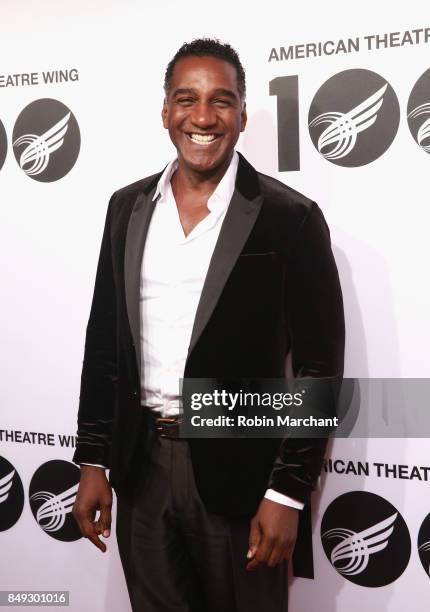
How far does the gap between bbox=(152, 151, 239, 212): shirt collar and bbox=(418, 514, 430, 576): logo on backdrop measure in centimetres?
108

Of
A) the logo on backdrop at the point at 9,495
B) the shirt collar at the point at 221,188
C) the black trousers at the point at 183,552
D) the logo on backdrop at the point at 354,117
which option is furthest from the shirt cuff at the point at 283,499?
the logo on backdrop at the point at 9,495

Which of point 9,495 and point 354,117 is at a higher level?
point 354,117

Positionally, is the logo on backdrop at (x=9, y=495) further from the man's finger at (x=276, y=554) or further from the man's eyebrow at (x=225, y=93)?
the man's eyebrow at (x=225, y=93)

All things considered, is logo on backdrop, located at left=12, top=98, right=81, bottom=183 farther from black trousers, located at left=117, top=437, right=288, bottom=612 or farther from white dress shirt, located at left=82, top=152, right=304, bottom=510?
black trousers, located at left=117, top=437, right=288, bottom=612

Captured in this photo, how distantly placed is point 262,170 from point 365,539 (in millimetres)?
1144

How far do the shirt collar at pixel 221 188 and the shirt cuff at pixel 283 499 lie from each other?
0.70 metres

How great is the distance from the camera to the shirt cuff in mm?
1665

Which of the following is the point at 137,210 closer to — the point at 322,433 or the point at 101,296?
the point at 101,296

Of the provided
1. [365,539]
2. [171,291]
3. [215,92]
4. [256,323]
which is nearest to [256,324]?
[256,323]

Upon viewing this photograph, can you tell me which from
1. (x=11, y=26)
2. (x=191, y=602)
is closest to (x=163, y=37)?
(x=11, y=26)

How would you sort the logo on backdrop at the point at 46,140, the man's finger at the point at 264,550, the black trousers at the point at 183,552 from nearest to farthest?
the man's finger at the point at 264,550 → the black trousers at the point at 183,552 → the logo on backdrop at the point at 46,140

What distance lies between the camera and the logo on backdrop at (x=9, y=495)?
8.48 feet

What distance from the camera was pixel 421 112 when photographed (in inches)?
75.5

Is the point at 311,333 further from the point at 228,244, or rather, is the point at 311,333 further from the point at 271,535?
the point at 271,535
